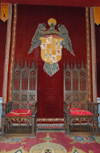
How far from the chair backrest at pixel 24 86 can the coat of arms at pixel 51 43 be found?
0.58m

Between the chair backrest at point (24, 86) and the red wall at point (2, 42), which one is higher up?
the red wall at point (2, 42)

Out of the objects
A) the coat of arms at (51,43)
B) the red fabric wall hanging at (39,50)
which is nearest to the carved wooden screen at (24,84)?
the red fabric wall hanging at (39,50)

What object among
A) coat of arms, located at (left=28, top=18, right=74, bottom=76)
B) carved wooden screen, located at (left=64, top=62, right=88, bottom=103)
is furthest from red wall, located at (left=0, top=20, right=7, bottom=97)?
carved wooden screen, located at (left=64, top=62, right=88, bottom=103)

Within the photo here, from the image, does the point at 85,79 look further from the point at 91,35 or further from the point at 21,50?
the point at 21,50

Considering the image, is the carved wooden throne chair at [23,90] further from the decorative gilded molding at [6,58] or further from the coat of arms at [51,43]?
the coat of arms at [51,43]

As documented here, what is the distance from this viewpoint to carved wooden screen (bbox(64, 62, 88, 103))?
455 centimetres

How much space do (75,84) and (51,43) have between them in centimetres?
176

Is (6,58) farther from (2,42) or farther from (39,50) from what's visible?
(39,50)

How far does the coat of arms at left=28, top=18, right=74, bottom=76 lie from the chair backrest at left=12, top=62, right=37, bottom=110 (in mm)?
575

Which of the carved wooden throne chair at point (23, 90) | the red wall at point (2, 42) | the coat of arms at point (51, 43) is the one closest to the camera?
the carved wooden throne chair at point (23, 90)

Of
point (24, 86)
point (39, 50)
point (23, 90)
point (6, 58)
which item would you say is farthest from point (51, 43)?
point (23, 90)

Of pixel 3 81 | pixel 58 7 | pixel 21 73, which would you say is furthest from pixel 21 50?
pixel 58 7

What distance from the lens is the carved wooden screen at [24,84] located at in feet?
14.7

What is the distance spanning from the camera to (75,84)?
4641 mm
